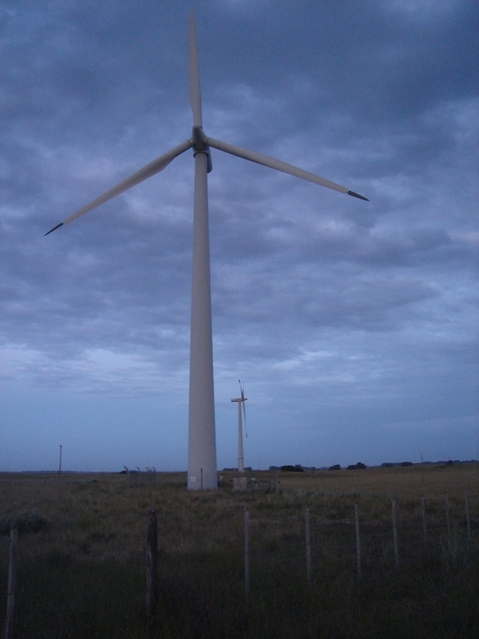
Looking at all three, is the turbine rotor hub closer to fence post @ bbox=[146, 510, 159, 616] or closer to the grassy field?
the grassy field

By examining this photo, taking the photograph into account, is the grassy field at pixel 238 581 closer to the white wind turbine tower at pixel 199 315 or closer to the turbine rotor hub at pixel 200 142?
the white wind turbine tower at pixel 199 315

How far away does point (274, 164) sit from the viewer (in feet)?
115

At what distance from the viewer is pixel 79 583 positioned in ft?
38.5

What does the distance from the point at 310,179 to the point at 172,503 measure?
17904 millimetres

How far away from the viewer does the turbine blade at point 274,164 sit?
101 ft

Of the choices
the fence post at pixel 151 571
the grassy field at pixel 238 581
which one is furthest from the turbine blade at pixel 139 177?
the fence post at pixel 151 571

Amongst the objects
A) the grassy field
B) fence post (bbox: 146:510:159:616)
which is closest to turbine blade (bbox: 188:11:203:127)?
the grassy field

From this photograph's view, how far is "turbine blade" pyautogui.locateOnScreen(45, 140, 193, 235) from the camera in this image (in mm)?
36031

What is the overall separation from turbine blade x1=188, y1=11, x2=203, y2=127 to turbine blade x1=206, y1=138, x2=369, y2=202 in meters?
1.60

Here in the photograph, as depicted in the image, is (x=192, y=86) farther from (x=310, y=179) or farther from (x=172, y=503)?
(x=172, y=503)

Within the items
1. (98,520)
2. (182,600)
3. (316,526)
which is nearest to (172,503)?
(98,520)

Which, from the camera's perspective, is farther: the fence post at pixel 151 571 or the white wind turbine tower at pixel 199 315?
the white wind turbine tower at pixel 199 315

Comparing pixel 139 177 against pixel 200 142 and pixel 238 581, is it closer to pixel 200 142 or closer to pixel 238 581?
pixel 200 142

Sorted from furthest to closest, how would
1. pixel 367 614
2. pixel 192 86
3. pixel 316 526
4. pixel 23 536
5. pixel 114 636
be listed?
pixel 192 86 → pixel 316 526 → pixel 23 536 → pixel 367 614 → pixel 114 636
